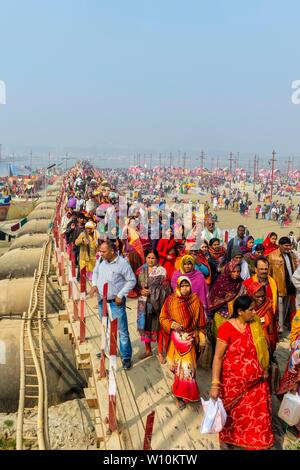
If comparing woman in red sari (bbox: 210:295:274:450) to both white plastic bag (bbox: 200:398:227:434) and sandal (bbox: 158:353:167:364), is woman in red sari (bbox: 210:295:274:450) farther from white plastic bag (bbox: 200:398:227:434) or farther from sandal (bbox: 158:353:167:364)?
sandal (bbox: 158:353:167:364)

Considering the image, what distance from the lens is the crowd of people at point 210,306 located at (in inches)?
153

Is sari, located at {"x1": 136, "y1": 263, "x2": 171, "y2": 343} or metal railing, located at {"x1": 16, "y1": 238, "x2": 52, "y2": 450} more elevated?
sari, located at {"x1": 136, "y1": 263, "x2": 171, "y2": 343}

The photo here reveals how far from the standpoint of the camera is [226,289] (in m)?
5.38

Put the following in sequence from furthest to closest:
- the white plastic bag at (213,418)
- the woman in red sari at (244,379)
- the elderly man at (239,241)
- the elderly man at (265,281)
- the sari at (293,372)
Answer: the elderly man at (239,241), the elderly man at (265,281), the sari at (293,372), the woman in red sari at (244,379), the white plastic bag at (213,418)

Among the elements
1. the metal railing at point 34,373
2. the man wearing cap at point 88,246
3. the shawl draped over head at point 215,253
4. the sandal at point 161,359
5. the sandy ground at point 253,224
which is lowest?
the sandy ground at point 253,224

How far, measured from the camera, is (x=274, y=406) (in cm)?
483

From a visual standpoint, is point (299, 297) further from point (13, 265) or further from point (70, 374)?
point (13, 265)

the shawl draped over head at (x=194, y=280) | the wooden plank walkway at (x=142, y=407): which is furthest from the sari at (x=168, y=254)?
the wooden plank walkway at (x=142, y=407)

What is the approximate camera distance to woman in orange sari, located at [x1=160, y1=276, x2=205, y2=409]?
183 inches

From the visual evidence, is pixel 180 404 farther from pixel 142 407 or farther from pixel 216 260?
pixel 216 260

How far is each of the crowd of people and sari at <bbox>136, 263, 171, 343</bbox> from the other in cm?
1

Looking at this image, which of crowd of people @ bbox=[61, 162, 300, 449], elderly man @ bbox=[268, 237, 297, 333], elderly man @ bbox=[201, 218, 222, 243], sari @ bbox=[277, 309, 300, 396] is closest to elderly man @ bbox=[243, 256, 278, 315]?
crowd of people @ bbox=[61, 162, 300, 449]

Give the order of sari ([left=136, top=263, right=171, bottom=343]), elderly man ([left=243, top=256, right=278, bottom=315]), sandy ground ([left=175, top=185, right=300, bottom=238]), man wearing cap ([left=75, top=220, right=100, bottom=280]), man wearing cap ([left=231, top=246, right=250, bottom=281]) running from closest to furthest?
elderly man ([left=243, top=256, right=278, bottom=315])
man wearing cap ([left=231, top=246, right=250, bottom=281])
sari ([left=136, top=263, right=171, bottom=343])
man wearing cap ([left=75, top=220, right=100, bottom=280])
sandy ground ([left=175, top=185, right=300, bottom=238])

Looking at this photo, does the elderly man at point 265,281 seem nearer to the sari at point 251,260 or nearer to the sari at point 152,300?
the sari at point 152,300
